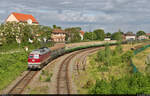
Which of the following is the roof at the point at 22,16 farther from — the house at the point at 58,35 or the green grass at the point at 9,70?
the green grass at the point at 9,70

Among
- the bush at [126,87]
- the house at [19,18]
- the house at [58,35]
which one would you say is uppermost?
the house at [19,18]

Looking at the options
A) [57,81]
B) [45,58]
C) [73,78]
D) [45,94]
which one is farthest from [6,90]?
[45,58]

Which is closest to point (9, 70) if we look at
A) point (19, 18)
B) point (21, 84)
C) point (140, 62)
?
point (21, 84)

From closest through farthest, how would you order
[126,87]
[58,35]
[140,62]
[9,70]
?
[126,87]
[9,70]
[140,62]
[58,35]

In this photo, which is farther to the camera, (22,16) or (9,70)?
(22,16)

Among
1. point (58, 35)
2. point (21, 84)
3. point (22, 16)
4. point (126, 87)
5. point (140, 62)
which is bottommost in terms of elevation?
point (140, 62)

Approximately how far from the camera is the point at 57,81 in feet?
79.0

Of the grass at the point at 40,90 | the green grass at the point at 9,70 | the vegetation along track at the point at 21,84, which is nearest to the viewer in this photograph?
the grass at the point at 40,90

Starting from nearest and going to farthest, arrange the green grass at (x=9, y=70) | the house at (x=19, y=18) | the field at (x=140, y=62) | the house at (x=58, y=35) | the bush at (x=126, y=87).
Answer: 1. the bush at (x=126, y=87)
2. the green grass at (x=9, y=70)
3. the field at (x=140, y=62)
4. the house at (x=19, y=18)
5. the house at (x=58, y=35)

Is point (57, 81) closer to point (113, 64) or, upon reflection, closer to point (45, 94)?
point (45, 94)

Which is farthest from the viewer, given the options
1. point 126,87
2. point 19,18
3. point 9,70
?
point 19,18

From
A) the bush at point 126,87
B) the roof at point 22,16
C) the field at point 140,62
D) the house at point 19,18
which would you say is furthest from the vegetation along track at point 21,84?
the roof at point 22,16

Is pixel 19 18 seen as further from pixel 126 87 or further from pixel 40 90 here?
pixel 126 87

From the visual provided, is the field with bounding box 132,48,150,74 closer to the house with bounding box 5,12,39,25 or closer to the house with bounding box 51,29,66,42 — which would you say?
the house with bounding box 5,12,39,25
